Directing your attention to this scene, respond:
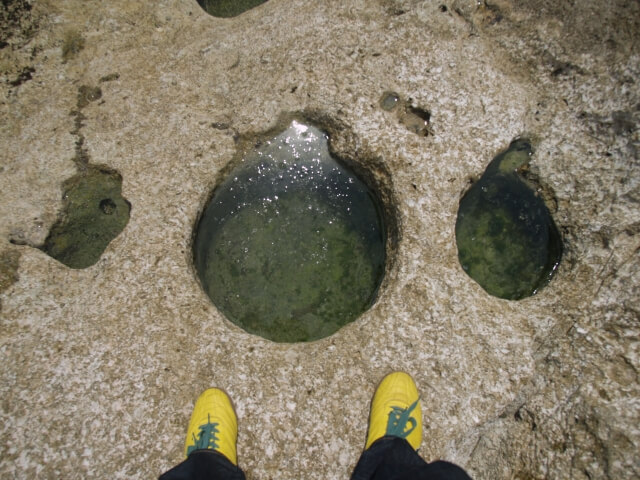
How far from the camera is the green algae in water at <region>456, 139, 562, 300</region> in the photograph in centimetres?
339

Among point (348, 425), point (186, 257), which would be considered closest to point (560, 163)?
point (348, 425)

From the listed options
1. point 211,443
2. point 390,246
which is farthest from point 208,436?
point 390,246

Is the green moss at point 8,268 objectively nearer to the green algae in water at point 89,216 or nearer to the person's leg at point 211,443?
the green algae in water at point 89,216

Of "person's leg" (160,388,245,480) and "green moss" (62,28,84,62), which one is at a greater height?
"green moss" (62,28,84,62)

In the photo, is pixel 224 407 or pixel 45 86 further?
pixel 45 86

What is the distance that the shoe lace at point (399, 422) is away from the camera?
262 centimetres

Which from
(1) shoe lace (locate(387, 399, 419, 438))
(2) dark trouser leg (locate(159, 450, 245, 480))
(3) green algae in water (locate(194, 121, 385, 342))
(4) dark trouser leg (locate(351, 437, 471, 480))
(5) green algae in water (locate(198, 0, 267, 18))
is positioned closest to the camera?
(4) dark trouser leg (locate(351, 437, 471, 480))

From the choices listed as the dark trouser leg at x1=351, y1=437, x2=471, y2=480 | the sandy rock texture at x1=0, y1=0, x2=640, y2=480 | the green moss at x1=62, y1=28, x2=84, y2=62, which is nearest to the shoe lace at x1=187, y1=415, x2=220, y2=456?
the sandy rock texture at x1=0, y1=0, x2=640, y2=480

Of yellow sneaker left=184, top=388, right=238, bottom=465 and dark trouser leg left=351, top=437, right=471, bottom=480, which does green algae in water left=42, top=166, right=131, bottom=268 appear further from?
dark trouser leg left=351, top=437, right=471, bottom=480

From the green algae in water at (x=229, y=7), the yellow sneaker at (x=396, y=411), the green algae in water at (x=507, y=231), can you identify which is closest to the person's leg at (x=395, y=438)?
the yellow sneaker at (x=396, y=411)

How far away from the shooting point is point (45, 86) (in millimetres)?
3594

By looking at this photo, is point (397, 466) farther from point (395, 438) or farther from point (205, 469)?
point (205, 469)

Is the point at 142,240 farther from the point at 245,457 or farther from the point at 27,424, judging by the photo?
the point at 245,457

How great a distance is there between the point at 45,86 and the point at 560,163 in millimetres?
4258
